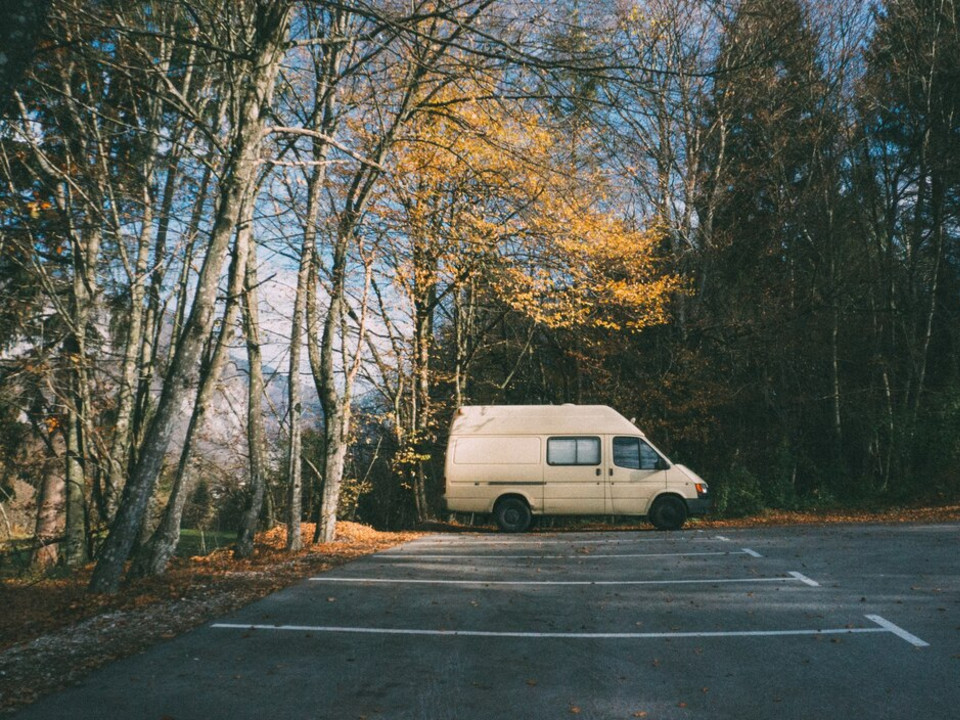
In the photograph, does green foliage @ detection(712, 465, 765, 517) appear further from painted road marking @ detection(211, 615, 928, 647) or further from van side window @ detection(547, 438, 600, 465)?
painted road marking @ detection(211, 615, 928, 647)

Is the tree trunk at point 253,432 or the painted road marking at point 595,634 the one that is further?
the tree trunk at point 253,432

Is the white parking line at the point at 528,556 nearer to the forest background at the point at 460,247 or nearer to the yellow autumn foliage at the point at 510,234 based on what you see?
the forest background at the point at 460,247

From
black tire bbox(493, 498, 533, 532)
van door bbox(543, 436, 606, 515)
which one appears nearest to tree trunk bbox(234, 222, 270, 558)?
black tire bbox(493, 498, 533, 532)

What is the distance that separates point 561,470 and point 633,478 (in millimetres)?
1570

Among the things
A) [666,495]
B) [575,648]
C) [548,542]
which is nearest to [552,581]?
[575,648]

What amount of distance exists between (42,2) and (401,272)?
11.7m

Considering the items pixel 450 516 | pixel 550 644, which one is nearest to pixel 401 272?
pixel 450 516

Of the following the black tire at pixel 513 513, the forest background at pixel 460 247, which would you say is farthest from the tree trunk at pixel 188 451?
the black tire at pixel 513 513

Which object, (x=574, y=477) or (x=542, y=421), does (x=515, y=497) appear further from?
(x=542, y=421)

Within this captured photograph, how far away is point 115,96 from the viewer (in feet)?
52.1

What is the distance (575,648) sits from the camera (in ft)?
20.5

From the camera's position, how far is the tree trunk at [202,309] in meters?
8.36

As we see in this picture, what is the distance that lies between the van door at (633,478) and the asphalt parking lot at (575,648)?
550cm

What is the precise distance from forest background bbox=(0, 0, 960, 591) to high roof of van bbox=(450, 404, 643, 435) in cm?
253
